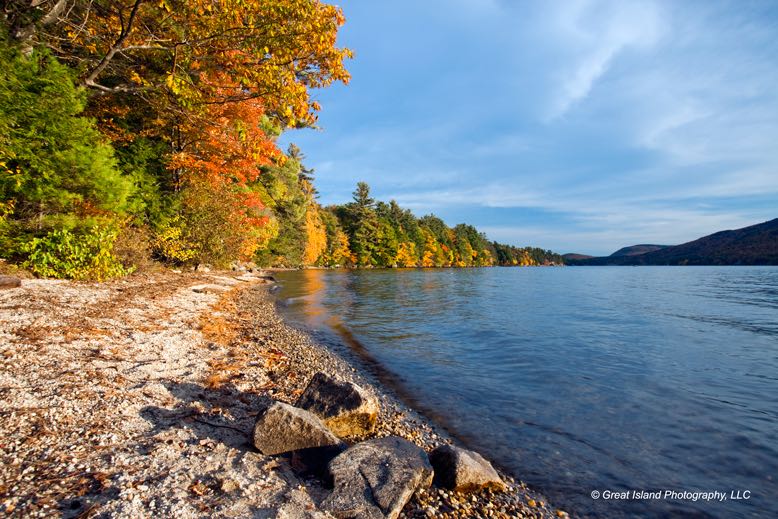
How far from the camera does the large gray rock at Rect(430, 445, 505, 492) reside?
12.9ft

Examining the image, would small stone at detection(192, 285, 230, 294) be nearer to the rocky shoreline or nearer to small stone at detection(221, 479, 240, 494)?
the rocky shoreline

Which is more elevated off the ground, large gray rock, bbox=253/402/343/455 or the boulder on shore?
the boulder on shore

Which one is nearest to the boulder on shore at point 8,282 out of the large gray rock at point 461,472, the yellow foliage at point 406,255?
the large gray rock at point 461,472

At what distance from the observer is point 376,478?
141 inches

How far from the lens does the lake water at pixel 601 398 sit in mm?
4781

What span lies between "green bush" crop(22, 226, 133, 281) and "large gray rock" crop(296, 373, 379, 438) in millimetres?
10638

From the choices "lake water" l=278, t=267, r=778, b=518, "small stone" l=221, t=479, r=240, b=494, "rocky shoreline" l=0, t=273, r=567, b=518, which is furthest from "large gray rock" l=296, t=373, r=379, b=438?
"lake water" l=278, t=267, r=778, b=518

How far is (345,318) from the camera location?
626 inches

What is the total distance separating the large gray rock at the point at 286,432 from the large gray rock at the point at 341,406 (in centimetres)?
66

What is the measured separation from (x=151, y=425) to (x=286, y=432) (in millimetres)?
1644

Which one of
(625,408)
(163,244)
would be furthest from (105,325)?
(163,244)

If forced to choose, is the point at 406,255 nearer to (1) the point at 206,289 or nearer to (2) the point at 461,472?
(1) the point at 206,289

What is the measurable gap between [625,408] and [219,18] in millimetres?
13028

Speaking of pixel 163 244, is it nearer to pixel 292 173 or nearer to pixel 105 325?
pixel 105 325
